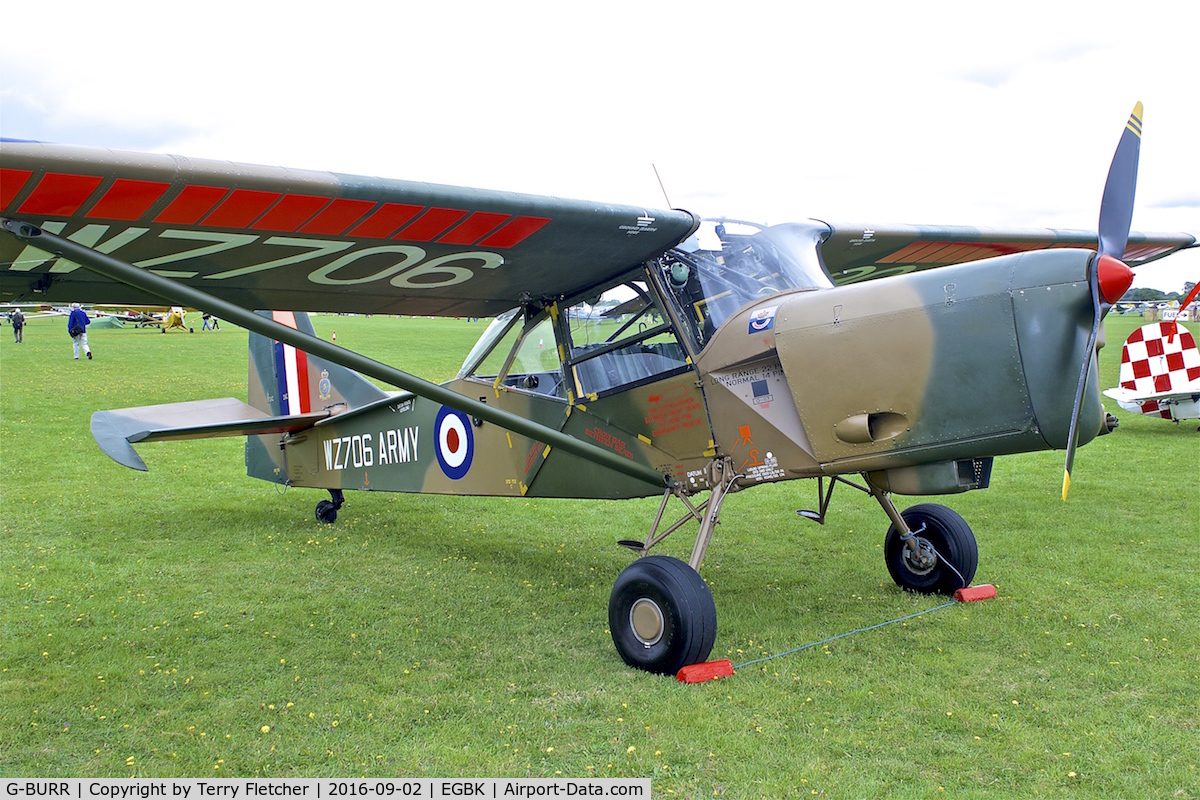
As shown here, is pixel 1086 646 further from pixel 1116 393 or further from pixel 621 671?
pixel 1116 393

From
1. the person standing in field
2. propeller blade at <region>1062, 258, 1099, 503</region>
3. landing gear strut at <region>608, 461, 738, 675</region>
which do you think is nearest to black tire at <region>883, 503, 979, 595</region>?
landing gear strut at <region>608, 461, 738, 675</region>

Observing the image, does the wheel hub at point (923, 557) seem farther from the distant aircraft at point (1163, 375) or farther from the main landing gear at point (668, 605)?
the distant aircraft at point (1163, 375)

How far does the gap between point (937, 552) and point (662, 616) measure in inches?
89.2

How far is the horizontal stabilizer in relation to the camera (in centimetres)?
692

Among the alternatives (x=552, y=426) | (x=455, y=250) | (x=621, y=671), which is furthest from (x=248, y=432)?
(x=621, y=671)

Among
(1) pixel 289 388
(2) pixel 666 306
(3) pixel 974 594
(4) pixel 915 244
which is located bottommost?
(3) pixel 974 594

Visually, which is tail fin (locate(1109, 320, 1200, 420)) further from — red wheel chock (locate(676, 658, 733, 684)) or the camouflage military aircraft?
red wheel chock (locate(676, 658, 733, 684))

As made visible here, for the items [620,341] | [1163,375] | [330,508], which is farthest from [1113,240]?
[1163,375]

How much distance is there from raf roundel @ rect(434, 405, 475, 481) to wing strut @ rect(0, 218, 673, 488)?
1715mm

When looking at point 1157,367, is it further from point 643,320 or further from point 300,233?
point 300,233

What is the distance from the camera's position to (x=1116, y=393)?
14.1 metres

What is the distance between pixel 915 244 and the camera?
7867mm

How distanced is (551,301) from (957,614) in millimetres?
3271

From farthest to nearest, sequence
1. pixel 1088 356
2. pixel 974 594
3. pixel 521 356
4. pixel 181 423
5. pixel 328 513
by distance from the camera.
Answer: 1. pixel 328 513
2. pixel 181 423
3. pixel 521 356
4. pixel 974 594
5. pixel 1088 356
